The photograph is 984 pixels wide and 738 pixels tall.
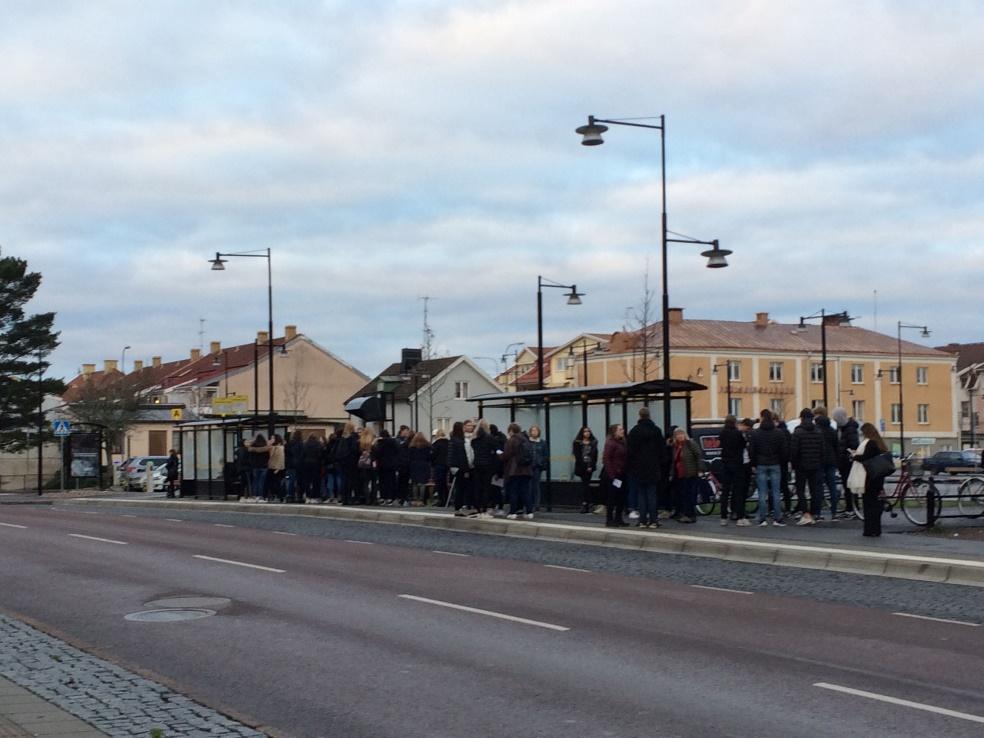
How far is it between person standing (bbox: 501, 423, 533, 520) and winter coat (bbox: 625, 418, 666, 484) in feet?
8.15

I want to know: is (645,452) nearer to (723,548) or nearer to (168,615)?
(723,548)

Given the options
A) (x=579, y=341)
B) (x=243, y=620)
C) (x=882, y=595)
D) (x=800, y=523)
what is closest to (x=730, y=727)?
(x=243, y=620)

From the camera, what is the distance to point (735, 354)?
10219 cm

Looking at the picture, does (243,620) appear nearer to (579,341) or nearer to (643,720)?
(643,720)

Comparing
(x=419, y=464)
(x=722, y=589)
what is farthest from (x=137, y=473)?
(x=722, y=589)

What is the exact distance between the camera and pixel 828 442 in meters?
22.6

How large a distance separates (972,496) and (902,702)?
1391cm

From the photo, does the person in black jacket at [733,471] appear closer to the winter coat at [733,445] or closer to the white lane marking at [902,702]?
the winter coat at [733,445]

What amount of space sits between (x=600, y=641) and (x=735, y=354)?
9310cm

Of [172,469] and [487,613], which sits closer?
[487,613]

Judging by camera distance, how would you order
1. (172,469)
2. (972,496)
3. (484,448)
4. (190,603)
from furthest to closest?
(172,469) < (484,448) < (972,496) < (190,603)

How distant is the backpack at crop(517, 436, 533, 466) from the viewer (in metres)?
23.3

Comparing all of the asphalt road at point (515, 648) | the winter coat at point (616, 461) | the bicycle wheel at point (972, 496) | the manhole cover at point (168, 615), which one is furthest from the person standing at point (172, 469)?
the manhole cover at point (168, 615)

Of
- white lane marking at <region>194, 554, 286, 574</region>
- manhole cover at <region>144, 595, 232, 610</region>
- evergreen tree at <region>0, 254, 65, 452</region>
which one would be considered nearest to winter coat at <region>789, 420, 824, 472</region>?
white lane marking at <region>194, 554, 286, 574</region>
